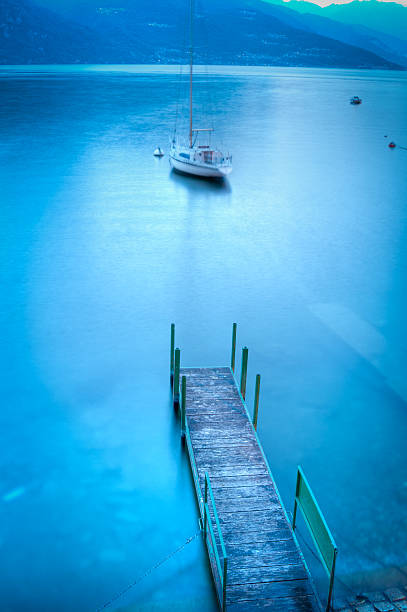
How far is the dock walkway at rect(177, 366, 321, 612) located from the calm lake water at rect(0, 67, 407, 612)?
0.65m

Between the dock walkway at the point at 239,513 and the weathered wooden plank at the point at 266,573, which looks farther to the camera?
the weathered wooden plank at the point at 266,573

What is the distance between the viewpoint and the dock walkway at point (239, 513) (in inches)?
228

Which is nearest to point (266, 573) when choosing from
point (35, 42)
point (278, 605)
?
point (278, 605)

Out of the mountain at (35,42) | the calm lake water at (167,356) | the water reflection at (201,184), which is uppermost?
the mountain at (35,42)

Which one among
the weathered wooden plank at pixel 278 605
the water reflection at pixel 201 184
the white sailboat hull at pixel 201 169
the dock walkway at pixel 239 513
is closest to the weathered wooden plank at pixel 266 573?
the dock walkway at pixel 239 513

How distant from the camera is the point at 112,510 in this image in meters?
7.72

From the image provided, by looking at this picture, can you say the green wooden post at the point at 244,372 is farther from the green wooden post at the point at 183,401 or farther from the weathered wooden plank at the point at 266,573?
the weathered wooden plank at the point at 266,573

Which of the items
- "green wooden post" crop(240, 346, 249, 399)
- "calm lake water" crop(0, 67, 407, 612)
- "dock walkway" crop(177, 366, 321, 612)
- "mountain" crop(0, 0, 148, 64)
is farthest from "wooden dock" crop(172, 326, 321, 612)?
"mountain" crop(0, 0, 148, 64)

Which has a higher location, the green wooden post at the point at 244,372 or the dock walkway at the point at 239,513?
the green wooden post at the point at 244,372

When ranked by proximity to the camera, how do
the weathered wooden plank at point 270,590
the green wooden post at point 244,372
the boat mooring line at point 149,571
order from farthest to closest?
the green wooden post at point 244,372, the boat mooring line at point 149,571, the weathered wooden plank at point 270,590

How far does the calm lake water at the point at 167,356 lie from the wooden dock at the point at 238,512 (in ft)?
2.11

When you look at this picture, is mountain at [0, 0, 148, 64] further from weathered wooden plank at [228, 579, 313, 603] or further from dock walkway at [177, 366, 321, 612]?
weathered wooden plank at [228, 579, 313, 603]

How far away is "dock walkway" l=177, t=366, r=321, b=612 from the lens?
5793 mm

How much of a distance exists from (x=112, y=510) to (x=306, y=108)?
62.3 meters
